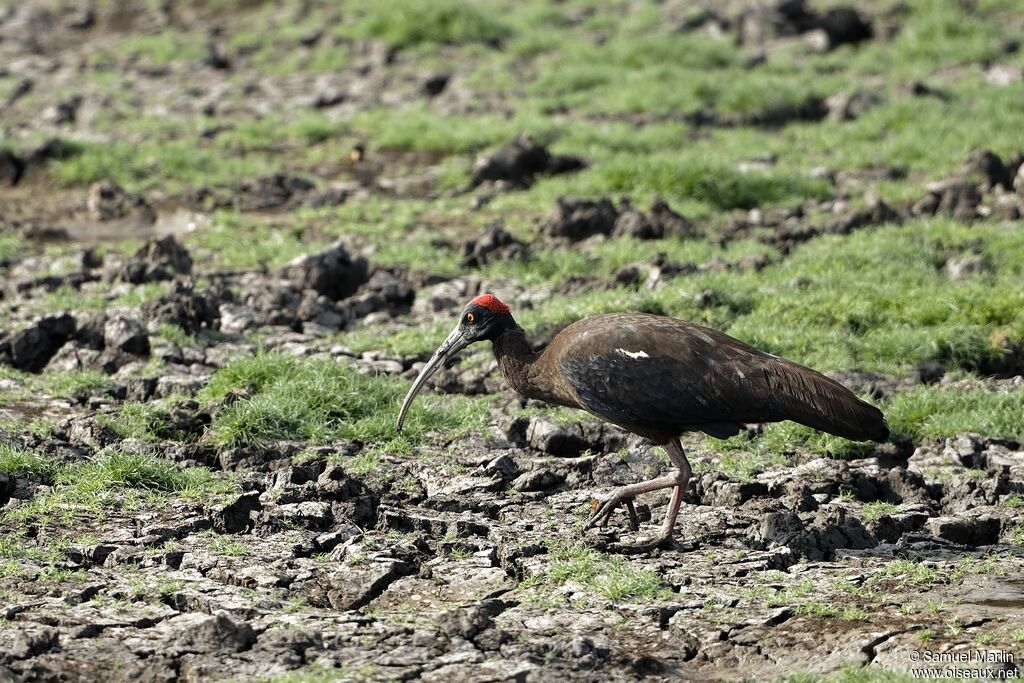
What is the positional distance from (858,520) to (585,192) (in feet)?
24.5

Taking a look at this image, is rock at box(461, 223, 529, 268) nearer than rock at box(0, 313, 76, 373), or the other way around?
rock at box(0, 313, 76, 373)

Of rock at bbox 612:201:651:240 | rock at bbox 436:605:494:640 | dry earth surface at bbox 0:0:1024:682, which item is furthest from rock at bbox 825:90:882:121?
rock at bbox 436:605:494:640

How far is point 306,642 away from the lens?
7004mm

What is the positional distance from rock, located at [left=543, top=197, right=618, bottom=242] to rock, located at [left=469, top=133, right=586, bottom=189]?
1.66 meters

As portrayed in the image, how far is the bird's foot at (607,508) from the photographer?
28.1 feet

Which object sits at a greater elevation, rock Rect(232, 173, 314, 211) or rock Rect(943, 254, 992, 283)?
rock Rect(232, 173, 314, 211)

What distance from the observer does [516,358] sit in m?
9.45

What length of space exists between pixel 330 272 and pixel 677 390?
17.3ft

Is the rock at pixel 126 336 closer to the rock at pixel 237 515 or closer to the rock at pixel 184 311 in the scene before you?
the rock at pixel 184 311

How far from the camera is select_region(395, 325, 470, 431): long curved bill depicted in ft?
31.9

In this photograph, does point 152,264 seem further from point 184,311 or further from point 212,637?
point 212,637

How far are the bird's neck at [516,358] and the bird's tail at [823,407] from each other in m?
1.55

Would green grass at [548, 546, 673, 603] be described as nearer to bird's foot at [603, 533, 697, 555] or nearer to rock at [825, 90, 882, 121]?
bird's foot at [603, 533, 697, 555]

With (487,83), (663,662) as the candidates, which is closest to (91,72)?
(487,83)
